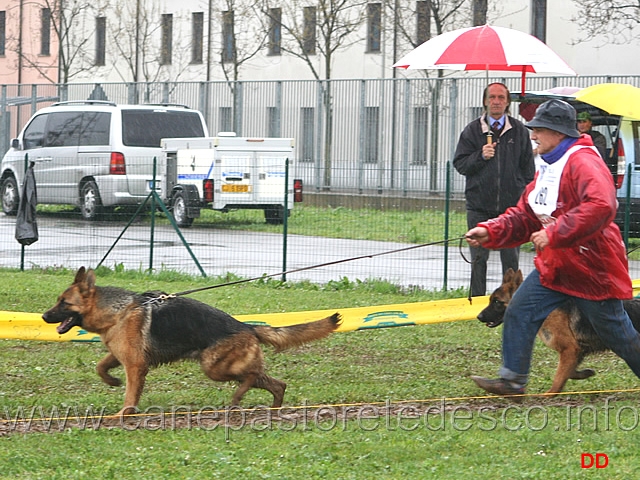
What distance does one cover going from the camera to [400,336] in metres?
9.52

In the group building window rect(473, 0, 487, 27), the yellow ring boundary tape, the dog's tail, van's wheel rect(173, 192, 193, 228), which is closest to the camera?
the dog's tail

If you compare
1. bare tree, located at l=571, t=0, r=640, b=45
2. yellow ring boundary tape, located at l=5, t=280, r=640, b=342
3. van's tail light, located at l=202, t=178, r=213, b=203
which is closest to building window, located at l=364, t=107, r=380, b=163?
bare tree, located at l=571, t=0, r=640, b=45

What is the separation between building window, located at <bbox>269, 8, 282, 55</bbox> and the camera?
3500 cm

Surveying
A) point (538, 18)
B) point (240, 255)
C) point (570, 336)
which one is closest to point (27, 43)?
point (538, 18)

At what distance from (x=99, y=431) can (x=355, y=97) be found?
23151 millimetres

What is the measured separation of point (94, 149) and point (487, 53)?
12.8m

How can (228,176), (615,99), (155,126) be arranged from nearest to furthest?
(615,99), (228,176), (155,126)

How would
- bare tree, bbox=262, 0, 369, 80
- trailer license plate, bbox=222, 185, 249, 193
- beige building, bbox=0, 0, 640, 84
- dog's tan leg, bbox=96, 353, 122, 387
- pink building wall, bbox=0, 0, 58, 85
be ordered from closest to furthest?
1. dog's tan leg, bbox=96, 353, 122, 387
2. trailer license plate, bbox=222, 185, 249, 193
3. beige building, bbox=0, 0, 640, 84
4. bare tree, bbox=262, 0, 369, 80
5. pink building wall, bbox=0, 0, 58, 85

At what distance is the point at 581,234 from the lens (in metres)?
5.77

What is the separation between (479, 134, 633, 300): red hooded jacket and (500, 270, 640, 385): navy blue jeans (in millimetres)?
67

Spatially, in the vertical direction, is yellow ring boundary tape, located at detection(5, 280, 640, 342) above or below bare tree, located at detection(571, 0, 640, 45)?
below

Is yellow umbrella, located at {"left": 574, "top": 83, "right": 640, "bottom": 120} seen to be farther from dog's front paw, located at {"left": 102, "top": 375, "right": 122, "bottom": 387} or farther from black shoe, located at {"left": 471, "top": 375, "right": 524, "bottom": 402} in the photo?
dog's front paw, located at {"left": 102, "top": 375, "right": 122, "bottom": 387}

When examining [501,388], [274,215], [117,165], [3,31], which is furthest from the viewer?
[3,31]

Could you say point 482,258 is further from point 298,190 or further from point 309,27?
point 309,27
